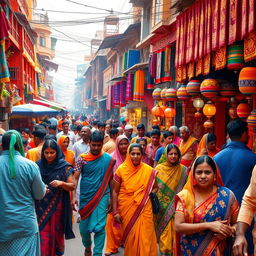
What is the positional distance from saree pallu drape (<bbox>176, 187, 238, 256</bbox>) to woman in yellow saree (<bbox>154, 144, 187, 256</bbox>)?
209 cm

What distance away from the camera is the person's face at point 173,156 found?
4.89m

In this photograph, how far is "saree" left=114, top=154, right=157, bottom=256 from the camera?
4305 millimetres

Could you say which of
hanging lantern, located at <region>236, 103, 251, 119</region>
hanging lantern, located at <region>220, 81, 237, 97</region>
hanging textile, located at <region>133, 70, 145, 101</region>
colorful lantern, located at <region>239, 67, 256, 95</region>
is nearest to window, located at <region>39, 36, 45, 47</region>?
hanging textile, located at <region>133, 70, 145, 101</region>

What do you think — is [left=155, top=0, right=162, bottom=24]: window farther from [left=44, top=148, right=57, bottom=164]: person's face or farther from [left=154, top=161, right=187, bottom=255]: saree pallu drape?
[left=44, top=148, right=57, bottom=164]: person's face

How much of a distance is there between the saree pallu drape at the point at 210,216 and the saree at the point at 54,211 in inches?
68.3

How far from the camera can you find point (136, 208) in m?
4.41

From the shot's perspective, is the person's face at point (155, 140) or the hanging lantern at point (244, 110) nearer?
the hanging lantern at point (244, 110)

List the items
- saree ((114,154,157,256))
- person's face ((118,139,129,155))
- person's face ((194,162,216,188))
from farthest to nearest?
person's face ((118,139,129,155))
saree ((114,154,157,256))
person's face ((194,162,216,188))

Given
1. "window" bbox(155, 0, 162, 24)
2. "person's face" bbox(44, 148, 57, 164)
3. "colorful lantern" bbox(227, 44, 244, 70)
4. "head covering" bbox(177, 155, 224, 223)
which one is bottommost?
"head covering" bbox(177, 155, 224, 223)

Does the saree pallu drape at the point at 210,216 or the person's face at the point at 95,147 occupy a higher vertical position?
the person's face at the point at 95,147

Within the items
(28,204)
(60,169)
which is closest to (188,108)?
(60,169)

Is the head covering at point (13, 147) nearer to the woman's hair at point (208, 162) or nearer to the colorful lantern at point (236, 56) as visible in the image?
the woman's hair at point (208, 162)

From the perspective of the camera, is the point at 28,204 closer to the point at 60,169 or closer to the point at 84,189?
the point at 60,169

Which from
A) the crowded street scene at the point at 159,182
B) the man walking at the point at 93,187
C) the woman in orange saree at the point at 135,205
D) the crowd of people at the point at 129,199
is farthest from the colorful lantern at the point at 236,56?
the man walking at the point at 93,187
